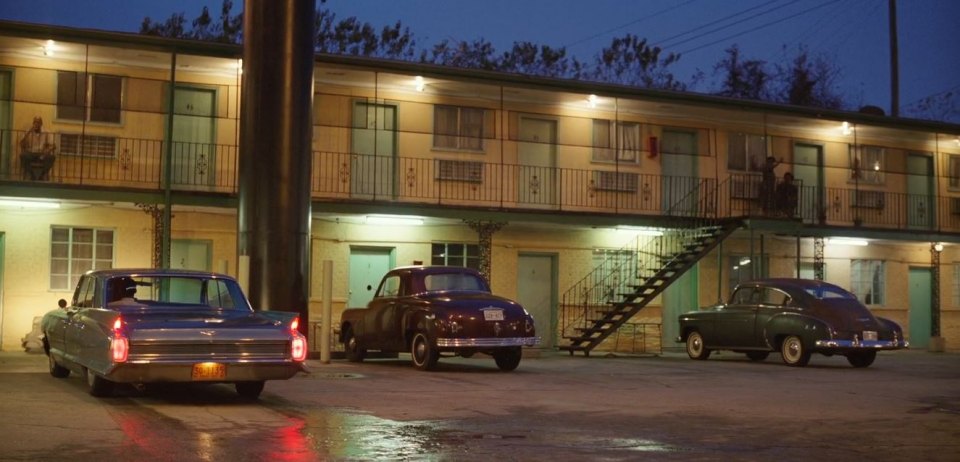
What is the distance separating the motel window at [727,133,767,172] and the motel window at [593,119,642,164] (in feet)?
9.18

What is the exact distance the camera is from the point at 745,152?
29828mm

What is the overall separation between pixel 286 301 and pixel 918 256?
2057cm

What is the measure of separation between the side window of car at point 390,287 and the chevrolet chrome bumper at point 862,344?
299 inches

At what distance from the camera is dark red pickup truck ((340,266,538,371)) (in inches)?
701

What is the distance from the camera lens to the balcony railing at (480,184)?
76.6ft

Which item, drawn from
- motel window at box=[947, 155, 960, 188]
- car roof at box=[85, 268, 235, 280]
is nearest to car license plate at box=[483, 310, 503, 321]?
car roof at box=[85, 268, 235, 280]

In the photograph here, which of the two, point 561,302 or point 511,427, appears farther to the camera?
point 561,302

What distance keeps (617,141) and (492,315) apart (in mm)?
10905

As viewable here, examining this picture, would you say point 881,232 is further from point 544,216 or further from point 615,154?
point 544,216

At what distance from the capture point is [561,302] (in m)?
27.3

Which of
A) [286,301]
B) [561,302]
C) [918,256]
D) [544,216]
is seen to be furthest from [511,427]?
Result: [918,256]

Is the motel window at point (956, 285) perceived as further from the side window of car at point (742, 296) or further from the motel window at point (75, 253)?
the motel window at point (75, 253)

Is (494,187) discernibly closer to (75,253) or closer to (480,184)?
(480,184)

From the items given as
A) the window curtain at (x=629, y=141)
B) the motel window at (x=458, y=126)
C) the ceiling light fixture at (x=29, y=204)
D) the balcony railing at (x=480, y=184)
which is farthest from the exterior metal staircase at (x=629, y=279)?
the ceiling light fixture at (x=29, y=204)
